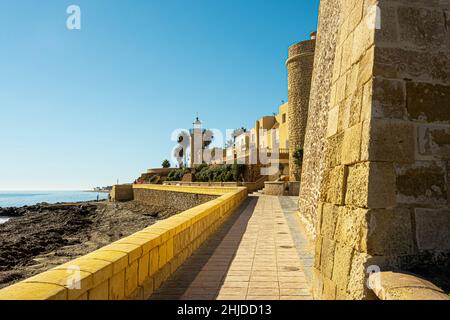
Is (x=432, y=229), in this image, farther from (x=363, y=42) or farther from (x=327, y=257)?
(x=363, y=42)

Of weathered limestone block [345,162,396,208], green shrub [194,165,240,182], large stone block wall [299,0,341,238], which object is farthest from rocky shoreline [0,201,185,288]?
weathered limestone block [345,162,396,208]

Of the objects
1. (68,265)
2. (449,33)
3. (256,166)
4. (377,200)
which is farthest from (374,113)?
(256,166)

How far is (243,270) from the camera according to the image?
5.56 m

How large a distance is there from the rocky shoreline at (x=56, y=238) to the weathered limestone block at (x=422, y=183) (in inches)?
475

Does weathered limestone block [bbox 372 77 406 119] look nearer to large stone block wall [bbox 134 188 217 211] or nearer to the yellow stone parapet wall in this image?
the yellow stone parapet wall

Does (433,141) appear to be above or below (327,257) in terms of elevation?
above

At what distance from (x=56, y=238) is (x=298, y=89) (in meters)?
20.0

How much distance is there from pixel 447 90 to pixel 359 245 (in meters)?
1.39

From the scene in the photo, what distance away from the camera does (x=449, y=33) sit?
292 cm

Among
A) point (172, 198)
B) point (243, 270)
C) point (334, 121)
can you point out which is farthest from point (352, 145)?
point (172, 198)

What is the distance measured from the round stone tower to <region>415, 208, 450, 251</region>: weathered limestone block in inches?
1015

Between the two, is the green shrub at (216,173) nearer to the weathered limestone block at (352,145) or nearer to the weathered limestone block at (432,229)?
the weathered limestone block at (352,145)

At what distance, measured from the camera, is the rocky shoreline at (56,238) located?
14164 millimetres
